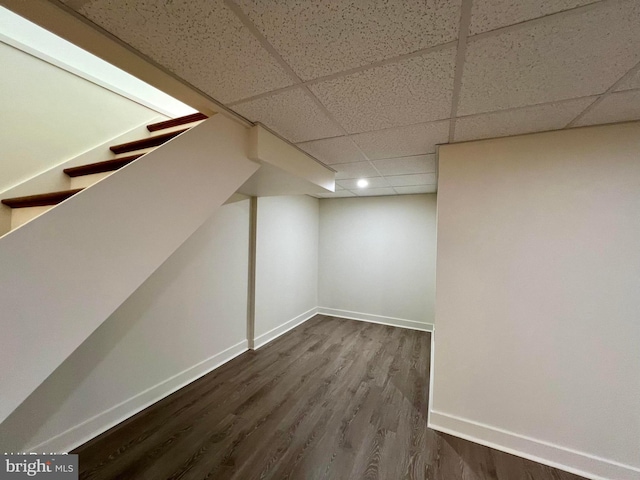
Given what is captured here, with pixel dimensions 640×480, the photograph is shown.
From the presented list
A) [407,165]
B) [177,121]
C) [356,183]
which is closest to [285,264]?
[356,183]

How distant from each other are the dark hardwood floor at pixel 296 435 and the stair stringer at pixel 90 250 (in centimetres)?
121

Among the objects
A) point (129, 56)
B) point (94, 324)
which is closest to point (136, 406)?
point (94, 324)

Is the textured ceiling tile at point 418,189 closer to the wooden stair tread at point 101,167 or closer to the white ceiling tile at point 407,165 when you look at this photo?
the white ceiling tile at point 407,165

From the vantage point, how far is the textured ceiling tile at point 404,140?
167 centimetres

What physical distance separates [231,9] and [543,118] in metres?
1.77

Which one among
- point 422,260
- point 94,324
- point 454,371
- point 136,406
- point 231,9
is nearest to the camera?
point 231,9

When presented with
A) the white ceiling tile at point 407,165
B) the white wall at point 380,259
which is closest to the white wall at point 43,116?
the white ceiling tile at point 407,165

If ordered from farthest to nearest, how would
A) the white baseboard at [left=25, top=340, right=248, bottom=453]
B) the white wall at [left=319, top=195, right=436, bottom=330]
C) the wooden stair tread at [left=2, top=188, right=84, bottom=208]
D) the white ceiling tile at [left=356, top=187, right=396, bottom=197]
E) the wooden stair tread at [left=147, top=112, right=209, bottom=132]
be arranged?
the white wall at [left=319, top=195, right=436, bottom=330]
the white ceiling tile at [left=356, top=187, right=396, bottom=197]
the wooden stair tread at [left=147, top=112, right=209, bottom=132]
the white baseboard at [left=25, top=340, right=248, bottom=453]
the wooden stair tread at [left=2, top=188, right=84, bottom=208]

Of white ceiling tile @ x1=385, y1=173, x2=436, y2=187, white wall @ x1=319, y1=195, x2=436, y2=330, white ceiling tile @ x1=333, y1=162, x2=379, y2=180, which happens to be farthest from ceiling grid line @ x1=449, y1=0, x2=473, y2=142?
A: white wall @ x1=319, y1=195, x2=436, y2=330

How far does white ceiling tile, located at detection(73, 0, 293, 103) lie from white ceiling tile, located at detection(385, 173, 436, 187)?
6.90ft

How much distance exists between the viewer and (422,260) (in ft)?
13.3

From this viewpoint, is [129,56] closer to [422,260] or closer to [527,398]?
[527,398]

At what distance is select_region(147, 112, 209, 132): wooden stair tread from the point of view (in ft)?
6.01

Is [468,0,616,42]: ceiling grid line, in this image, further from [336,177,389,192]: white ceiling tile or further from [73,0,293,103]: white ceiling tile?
[336,177,389,192]: white ceiling tile
